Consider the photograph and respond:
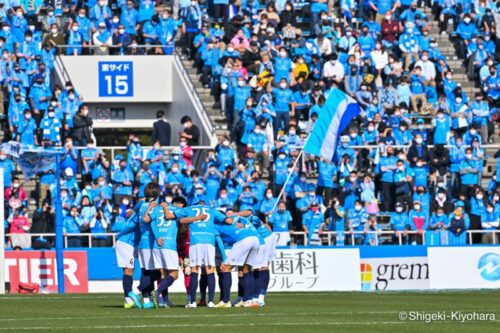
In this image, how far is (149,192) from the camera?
23172 millimetres

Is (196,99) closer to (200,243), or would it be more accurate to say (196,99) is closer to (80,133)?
(80,133)

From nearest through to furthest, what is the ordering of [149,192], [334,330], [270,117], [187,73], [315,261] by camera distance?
[334,330], [149,192], [315,261], [270,117], [187,73]

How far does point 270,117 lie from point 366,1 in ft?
25.3

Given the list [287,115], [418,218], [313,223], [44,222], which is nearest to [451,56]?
[287,115]

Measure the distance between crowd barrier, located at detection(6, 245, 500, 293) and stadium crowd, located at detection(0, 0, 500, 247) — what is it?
4.47 ft

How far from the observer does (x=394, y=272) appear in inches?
1391

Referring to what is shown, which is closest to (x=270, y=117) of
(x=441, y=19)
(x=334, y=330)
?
(x=441, y=19)

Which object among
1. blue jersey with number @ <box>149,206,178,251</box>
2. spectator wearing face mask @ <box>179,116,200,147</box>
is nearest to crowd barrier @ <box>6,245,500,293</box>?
spectator wearing face mask @ <box>179,116,200,147</box>

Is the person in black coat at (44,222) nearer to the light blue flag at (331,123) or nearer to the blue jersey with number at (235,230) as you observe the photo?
the light blue flag at (331,123)

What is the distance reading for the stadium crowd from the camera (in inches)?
1499

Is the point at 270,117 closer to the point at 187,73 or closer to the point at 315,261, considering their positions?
the point at 187,73

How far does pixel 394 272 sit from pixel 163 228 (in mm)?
12826

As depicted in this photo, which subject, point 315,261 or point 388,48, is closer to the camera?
point 315,261

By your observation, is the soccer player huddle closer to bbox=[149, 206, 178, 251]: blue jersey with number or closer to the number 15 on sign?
bbox=[149, 206, 178, 251]: blue jersey with number
